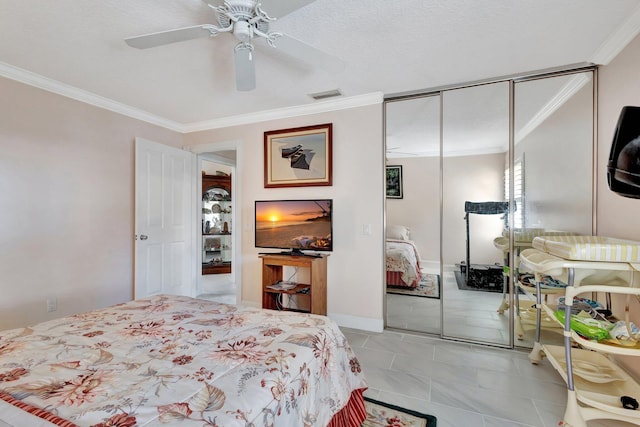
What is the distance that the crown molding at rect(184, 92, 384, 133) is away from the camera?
10.0 feet

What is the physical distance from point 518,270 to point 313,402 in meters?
2.40

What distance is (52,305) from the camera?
2.74 m

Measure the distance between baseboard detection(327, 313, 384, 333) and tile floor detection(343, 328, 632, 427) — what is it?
207mm

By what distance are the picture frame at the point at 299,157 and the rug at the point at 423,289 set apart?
138cm

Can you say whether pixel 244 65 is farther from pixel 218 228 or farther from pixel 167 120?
pixel 218 228

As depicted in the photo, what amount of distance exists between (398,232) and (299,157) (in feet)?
4.63

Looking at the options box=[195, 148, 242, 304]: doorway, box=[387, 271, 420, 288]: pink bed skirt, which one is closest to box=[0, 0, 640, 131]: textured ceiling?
box=[387, 271, 420, 288]: pink bed skirt

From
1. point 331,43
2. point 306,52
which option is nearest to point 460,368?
point 306,52

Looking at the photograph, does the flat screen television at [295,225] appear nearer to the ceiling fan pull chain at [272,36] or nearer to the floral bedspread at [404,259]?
the floral bedspread at [404,259]

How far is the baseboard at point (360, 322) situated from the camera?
119 inches

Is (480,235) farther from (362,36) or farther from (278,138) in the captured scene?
(278,138)

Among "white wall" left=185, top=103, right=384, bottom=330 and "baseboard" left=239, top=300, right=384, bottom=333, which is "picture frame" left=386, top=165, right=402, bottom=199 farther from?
"baseboard" left=239, top=300, right=384, bottom=333

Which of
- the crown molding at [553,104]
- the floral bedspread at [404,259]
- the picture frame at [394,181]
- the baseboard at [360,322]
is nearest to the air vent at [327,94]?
the picture frame at [394,181]

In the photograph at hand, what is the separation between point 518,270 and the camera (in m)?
2.66
